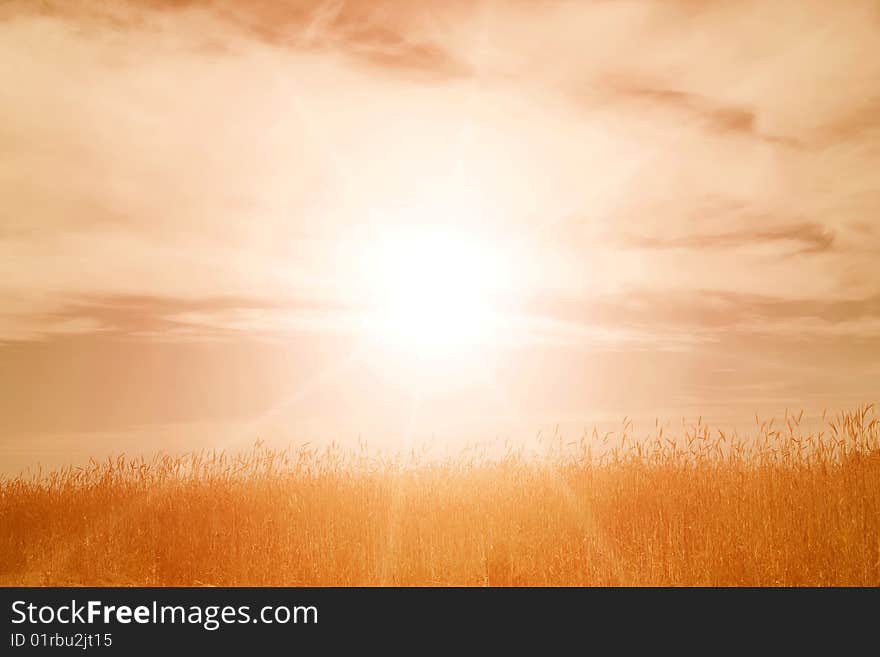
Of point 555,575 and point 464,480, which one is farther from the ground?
point 464,480

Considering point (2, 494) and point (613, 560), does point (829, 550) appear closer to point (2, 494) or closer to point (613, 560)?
point (613, 560)

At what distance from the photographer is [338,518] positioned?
983 cm

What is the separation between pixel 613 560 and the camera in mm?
8172

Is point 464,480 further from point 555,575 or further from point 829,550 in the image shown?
point 829,550

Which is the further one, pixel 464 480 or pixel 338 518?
pixel 464 480

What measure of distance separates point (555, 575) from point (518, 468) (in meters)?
4.61

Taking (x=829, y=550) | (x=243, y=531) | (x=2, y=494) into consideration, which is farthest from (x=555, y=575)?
(x=2, y=494)
